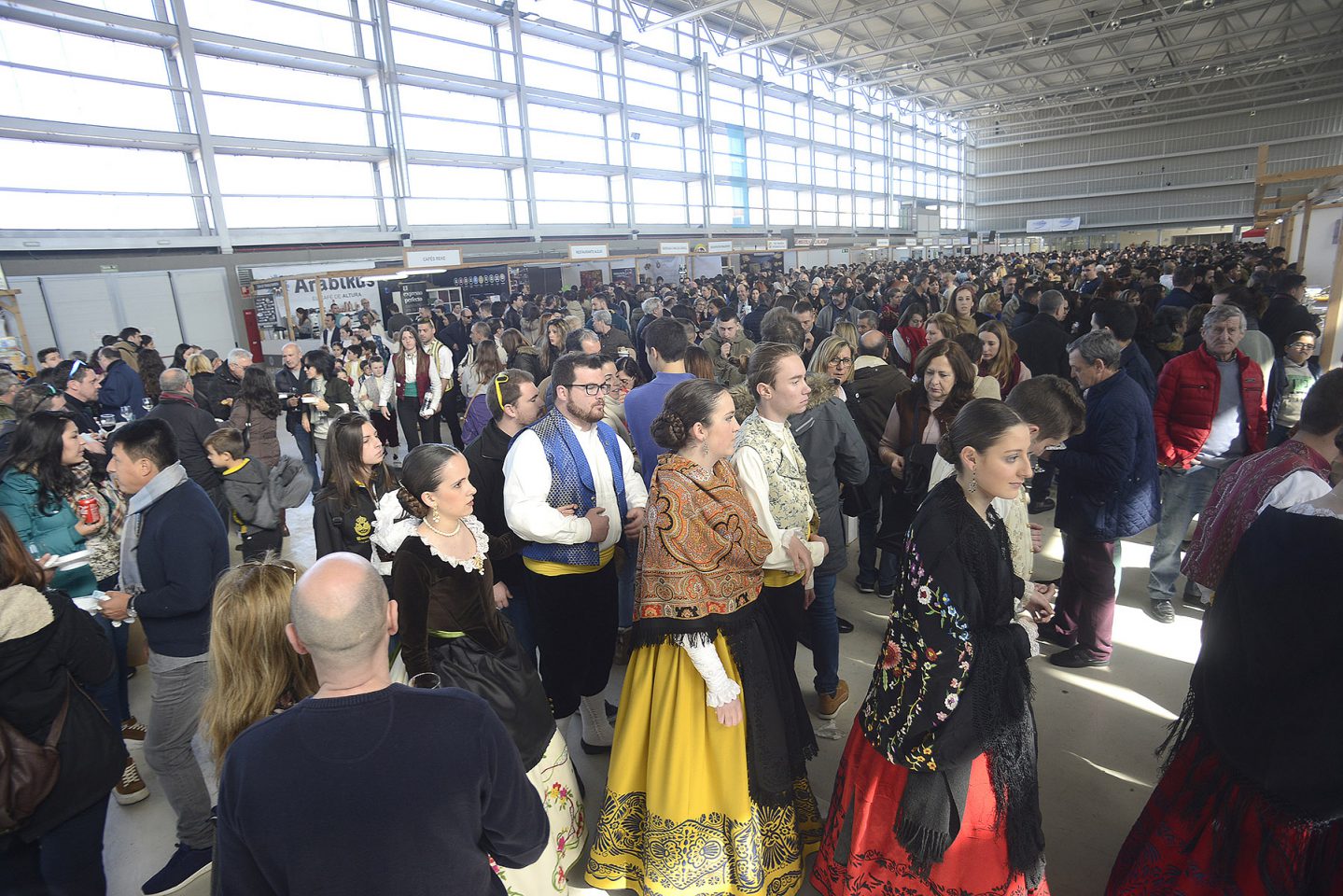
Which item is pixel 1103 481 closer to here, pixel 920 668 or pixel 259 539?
pixel 920 668

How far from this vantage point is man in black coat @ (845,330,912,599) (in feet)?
12.9

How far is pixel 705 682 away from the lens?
79.0 inches

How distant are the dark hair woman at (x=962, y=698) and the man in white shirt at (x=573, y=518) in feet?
3.66

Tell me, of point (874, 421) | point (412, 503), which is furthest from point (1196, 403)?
point (412, 503)

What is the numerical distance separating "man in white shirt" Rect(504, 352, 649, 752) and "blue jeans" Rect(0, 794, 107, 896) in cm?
143

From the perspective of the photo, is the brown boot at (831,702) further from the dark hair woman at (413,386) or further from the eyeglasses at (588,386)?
the dark hair woman at (413,386)

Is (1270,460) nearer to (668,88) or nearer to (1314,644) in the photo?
(1314,644)

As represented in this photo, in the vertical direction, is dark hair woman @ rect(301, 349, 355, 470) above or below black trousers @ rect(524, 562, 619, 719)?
above

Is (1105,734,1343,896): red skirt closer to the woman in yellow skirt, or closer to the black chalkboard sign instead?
the woman in yellow skirt

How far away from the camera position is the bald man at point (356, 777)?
42.3 inches

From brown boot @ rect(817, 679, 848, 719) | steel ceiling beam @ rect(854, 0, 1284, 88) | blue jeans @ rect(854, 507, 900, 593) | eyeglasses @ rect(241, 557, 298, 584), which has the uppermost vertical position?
steel ceiling beam @ rect(854, 0, 1284, 88)

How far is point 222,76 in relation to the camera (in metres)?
14.3

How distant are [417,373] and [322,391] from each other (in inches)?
36.8

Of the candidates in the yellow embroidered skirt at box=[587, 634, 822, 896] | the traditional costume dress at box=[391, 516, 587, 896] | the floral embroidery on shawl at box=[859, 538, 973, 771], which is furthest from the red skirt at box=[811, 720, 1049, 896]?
the traditional costume dress at box=[391, 516, 587, 896]
